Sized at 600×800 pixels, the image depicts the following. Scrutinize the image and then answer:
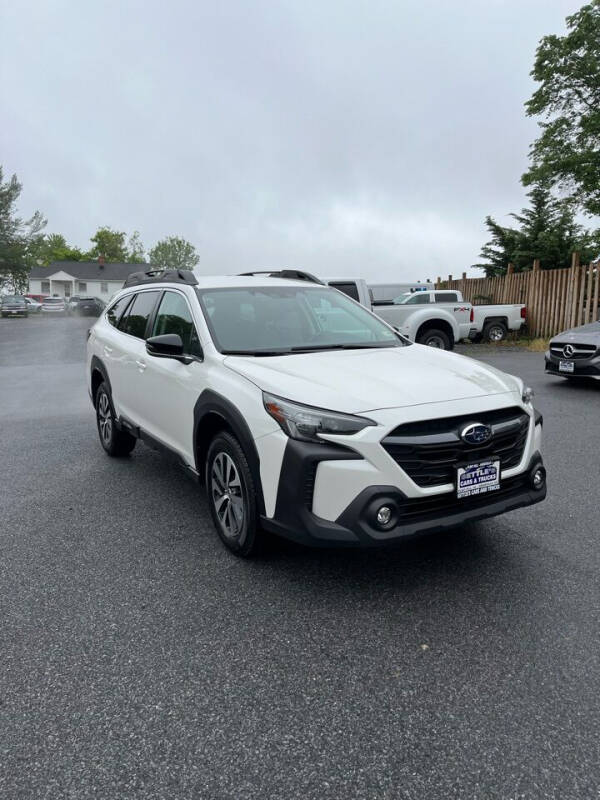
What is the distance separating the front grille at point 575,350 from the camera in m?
9.98

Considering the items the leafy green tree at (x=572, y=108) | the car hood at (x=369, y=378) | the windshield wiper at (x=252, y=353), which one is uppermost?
the leafy green tree at (x=572, y=108)

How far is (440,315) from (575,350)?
6.08m

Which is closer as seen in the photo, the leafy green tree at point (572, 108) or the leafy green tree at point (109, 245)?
the leafy green tree at point (572, 108)

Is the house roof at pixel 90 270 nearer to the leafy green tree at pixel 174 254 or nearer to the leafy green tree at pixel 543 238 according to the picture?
the leafy green tree at pixel 174 254

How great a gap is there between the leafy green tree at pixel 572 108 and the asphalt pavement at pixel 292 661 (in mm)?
26860

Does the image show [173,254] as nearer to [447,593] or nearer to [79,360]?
[79,360]

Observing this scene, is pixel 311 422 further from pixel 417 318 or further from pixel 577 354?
pixel 417 318

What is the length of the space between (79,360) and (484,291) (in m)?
14.8

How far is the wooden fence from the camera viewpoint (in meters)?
17.7

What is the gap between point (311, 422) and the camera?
3.03m

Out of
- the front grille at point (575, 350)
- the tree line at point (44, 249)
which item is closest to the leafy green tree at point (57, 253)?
the tree line at point (44, 249)

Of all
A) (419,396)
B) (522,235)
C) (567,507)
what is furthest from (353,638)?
(522,235)

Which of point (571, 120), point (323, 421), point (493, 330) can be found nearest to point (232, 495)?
point (323, 421)

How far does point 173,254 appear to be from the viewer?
98875mm
